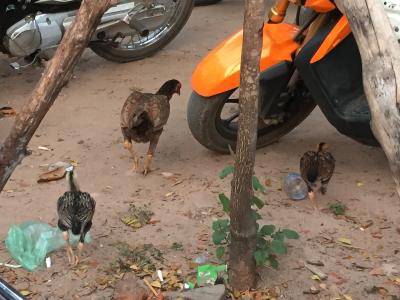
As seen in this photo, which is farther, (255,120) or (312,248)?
(312,248)

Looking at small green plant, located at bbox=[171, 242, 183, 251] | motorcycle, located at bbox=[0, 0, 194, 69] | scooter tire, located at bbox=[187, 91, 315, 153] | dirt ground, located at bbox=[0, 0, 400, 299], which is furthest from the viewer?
motorcycle, located at bbox=[0, 0, 194, 69]

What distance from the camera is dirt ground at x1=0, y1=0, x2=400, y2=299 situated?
11.6ft

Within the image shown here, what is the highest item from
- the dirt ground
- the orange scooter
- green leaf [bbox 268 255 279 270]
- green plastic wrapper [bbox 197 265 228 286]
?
the orange scooter

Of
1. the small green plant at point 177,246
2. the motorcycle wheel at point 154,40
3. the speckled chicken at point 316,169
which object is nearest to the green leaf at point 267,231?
the small green plant at point 177,246

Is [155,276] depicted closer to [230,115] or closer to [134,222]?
[134,222]

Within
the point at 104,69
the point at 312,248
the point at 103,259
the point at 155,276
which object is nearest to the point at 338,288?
the point at 312,248

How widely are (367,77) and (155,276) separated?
5.67ft

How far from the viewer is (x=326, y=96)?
429 centimetres

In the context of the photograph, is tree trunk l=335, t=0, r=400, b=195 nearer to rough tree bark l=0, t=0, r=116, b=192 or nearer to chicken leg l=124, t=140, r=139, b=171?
rough tree bark l=0, t=0, r=116, b=192

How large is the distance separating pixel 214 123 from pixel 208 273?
1.40 m

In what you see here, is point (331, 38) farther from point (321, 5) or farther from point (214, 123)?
point (214, 123)

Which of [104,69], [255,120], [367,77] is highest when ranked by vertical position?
[367,77]

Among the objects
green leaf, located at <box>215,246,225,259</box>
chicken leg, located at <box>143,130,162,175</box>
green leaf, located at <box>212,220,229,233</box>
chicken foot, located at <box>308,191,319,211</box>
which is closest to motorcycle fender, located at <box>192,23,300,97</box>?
chicken leg, located at <box>143,130,162,175</box>

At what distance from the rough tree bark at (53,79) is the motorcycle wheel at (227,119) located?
5.61 ft
